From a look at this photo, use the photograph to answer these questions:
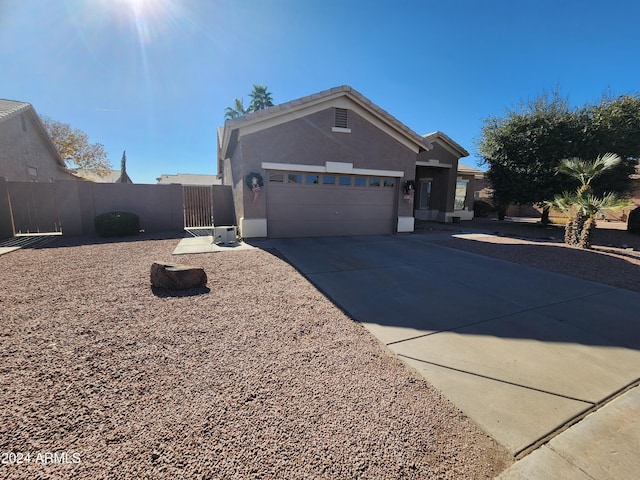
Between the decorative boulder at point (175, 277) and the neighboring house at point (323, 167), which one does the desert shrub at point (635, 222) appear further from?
the decorative boulder at point (175, 277)

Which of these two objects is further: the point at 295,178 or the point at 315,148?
the point at 295,178

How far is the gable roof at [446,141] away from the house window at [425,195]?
2.45 m

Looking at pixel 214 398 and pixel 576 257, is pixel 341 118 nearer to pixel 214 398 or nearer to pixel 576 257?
pixel 576 257

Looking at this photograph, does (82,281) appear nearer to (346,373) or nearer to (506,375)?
(346,373)

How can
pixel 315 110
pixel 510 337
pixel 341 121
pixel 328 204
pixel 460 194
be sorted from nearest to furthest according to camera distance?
pixel 510 337, pixel 315 110, pixel 341 121, pixel 328 204, pixel 460 194

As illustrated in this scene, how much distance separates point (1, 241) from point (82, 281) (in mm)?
7811

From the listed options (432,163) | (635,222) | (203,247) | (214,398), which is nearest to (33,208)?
(203,247)

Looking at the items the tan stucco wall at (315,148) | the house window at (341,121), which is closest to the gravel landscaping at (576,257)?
the tan stucco wall at (315,148)

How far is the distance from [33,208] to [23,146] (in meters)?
5.89

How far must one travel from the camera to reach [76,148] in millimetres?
Answer: 27078

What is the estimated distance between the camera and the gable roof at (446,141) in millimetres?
16375

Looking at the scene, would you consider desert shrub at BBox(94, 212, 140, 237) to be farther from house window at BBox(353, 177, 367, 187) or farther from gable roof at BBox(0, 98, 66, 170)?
house window at BBox(353, 177, 367, 187)

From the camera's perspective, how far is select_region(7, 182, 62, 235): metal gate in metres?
11.0

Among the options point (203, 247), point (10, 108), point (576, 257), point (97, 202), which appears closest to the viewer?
point (576, 257)
